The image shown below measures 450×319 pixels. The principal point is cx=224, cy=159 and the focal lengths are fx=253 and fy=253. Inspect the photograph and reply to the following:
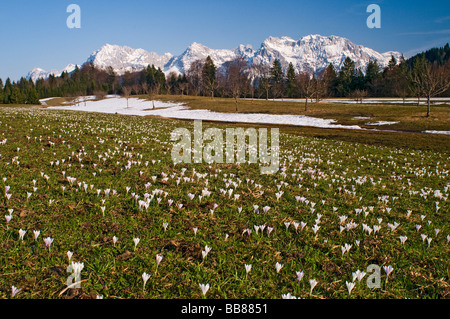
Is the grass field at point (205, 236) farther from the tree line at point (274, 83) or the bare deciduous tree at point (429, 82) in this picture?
the tree line at point (274, 83)

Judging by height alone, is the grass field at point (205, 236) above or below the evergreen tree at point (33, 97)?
below

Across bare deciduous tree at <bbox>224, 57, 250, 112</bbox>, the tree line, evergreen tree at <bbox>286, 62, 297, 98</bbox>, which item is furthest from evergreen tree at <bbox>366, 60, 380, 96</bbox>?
bare deciduous tree at <bbox>224, 57, 250, 112</bbox>

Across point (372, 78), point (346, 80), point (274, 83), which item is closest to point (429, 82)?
point (372, 78)

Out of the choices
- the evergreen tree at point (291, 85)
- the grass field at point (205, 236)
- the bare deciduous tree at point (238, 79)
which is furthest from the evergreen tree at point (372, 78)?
the grass field at point (205, 236)

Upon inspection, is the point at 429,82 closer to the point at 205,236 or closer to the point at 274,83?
the point at 205,236

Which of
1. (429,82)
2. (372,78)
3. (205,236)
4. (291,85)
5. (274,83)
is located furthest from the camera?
(274,83)

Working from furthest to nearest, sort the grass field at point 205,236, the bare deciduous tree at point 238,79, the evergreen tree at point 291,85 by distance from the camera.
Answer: the evergreen tree at point 291,85 → the bare deciduous tree at point 238,79 → the grass field at point 205,236

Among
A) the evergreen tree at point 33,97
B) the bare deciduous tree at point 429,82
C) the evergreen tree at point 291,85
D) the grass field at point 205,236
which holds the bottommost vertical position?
the grass field at point 205,236

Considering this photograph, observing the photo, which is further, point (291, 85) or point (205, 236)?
point (291, 85)

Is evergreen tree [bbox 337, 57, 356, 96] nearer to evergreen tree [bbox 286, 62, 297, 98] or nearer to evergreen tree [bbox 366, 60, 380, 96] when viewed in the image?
evergreen tree [bbox 366, 60, 380, 96]

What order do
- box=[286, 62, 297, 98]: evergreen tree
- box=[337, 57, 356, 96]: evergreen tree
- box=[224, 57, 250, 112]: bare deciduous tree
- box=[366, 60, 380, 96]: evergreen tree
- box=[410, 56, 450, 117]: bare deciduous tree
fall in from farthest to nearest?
1. box=[286, 62, 297, 98]: evergreen tree
2. box=[337, 57, 356, 96]: evergreen tree
3. box=[224, 57, 250, 112]: bare deciduous tree
4. box=[366, 60, 380, 96]: evergreen tree
5. box=[410, 56, 450, 117]: bare deciduous tree

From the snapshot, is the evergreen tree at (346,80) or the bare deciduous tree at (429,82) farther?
the evergreen tree at (346,80)

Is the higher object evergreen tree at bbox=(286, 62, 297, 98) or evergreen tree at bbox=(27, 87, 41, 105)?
evergreen tree at bbox=(286, 62, 297, 98)

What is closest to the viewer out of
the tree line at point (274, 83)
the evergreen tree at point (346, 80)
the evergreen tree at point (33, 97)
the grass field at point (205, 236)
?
the grass field at point (205, 236)
